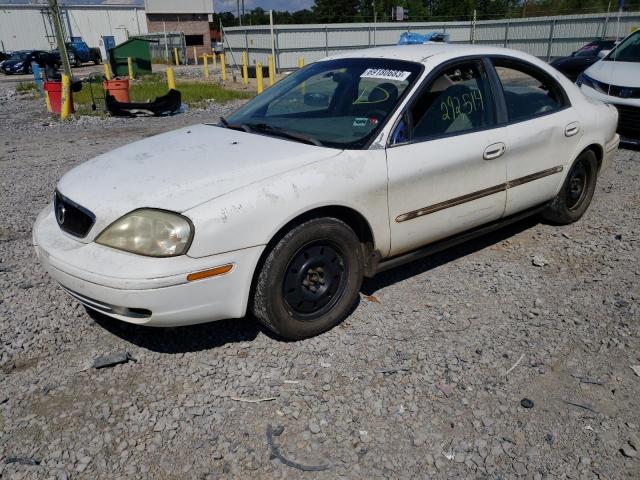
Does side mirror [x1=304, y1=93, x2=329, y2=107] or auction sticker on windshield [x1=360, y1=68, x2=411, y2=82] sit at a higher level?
auction sticker on windshield [x1=360, y1=68, x2=411, y2=82]

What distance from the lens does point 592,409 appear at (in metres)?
2.61

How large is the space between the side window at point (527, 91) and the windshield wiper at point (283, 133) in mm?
1504

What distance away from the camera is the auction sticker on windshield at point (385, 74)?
3.51m

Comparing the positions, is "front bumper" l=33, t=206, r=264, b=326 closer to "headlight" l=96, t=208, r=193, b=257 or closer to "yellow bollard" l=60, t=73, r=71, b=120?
"headlight" l=96, t=208, r=193, b=257

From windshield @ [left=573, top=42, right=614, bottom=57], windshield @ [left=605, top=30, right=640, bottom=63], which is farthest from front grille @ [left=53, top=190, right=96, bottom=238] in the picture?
windshield @ [left=573, top=42, right=614, bottom=57]

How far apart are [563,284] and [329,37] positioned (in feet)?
81.1

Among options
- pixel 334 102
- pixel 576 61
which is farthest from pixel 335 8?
pixel 334 102

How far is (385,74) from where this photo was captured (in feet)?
11.8

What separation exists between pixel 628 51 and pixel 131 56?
77.8 feet

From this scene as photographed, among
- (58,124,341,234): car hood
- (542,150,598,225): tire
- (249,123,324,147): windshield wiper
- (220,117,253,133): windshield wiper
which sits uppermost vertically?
(249,123,324,147): windshield wiper

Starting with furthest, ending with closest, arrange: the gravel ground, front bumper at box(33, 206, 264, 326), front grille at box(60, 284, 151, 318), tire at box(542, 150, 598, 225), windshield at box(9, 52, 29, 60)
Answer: windshield at box(9, 52, 29, 60)
tire at box(542, 150, 598, 225)
front grille at box(60, 284, 151, 318)
front bumper at box(33, 206, 264, 326)
the gravel ground

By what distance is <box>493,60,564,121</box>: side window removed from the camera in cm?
397

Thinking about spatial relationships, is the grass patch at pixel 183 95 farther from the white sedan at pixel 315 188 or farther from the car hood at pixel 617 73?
the white sedan at pixel 315 188

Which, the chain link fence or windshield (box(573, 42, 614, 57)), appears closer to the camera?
windshield (box(573, 42, 614, 57))
